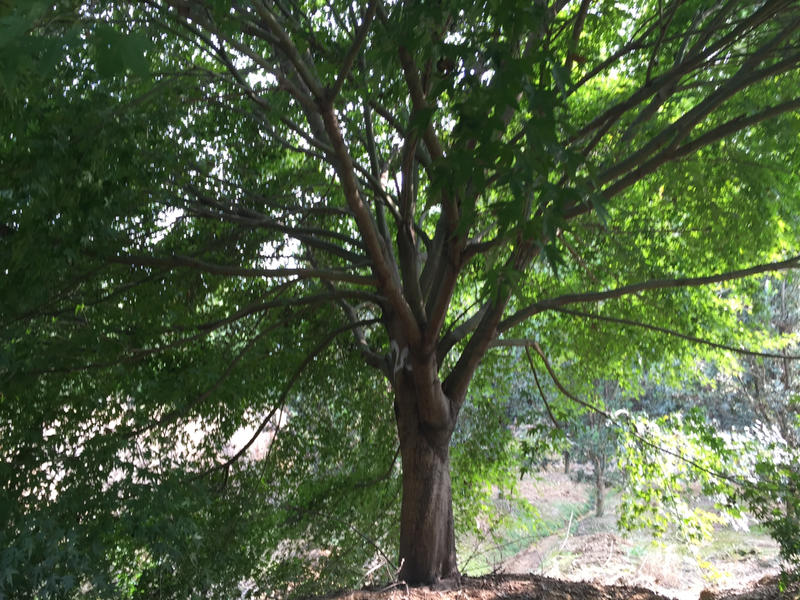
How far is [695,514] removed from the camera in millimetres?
5617

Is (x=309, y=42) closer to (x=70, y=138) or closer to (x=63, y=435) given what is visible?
(x=70, y=138)

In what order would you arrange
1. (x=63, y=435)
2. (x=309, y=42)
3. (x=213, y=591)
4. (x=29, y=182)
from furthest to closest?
(x=213, y=591) → (x=63, y=435) → (x=309, y=42) → (x=29, y=182)

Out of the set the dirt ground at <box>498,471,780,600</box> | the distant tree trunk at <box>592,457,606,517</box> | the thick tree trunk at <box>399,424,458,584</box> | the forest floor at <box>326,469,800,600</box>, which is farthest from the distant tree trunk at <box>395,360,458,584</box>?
the distant tree trunk at <box>592,457,606,517</box>

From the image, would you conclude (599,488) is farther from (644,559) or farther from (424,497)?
(424,497)

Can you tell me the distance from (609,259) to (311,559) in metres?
3.63

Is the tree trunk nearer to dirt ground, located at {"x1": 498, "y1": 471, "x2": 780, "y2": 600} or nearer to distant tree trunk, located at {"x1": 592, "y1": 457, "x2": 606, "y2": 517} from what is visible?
distant tree trunk, located at {"x1": 592, "y1": 457, "x2": 606, "y2": 517}

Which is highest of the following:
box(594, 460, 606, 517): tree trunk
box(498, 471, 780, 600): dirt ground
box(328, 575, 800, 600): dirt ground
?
box(594, 460, 606, 517): tree trunk

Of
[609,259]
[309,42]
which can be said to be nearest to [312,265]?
[309,42]

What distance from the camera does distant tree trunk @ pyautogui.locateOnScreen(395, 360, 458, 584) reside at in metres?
4.43

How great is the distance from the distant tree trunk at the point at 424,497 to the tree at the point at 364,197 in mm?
18

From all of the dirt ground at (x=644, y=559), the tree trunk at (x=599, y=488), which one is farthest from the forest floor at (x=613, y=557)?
the tree trunk at (x=599, y=488)

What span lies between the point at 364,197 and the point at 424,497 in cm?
204

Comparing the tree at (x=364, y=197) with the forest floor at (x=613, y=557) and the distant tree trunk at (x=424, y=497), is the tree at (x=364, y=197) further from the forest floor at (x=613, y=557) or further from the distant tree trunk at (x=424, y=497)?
the forest floor at (x=613, y=557)

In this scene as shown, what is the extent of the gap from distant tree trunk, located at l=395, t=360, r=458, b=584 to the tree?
0.02 m
